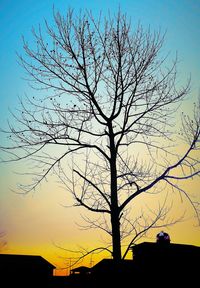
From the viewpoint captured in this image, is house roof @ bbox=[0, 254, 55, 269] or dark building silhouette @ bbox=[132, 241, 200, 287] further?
house roof @ bbox=[0, 254, 55, 269]

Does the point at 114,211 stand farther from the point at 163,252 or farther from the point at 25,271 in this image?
the point at 25,271

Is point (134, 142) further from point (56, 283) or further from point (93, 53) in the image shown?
point (56, 283)

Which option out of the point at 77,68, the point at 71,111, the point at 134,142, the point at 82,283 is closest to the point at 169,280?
the point at 134,142

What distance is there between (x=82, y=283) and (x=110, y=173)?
3170cm

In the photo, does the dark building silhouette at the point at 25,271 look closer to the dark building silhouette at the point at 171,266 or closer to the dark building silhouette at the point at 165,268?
the dark building silhouette at the point at 165,268

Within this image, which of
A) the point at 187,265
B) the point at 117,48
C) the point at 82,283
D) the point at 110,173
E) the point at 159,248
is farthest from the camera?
the point at 82,283

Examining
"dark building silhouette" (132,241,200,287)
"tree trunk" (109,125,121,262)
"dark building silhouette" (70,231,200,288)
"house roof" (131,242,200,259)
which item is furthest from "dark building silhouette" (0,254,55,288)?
"tree trunk" (109,125,121,262)

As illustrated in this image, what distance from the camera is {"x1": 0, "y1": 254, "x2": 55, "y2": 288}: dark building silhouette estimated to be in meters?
33.1

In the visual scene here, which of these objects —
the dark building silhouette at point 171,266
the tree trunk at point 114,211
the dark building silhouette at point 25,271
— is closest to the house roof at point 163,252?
the dark building silhouette at point 171,266

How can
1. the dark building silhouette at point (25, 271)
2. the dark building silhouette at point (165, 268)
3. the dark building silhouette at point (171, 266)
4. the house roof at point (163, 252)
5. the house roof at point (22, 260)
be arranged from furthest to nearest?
the house roof at point (22, 260)
the dark building silhouette at point (25, 271)
the house roof at point (163, 252)
the dark building silhouette at point (171, 266)
the dark building silhouette at point (165, 268)

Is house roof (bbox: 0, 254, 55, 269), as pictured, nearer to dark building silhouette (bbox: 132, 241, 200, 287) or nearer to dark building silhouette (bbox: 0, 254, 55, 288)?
dark building silhouette (bbox: 0, 254, 55, 288)

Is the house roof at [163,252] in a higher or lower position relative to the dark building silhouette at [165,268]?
higher

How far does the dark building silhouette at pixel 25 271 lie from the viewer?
3309 centimetres

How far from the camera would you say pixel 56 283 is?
3869cm
